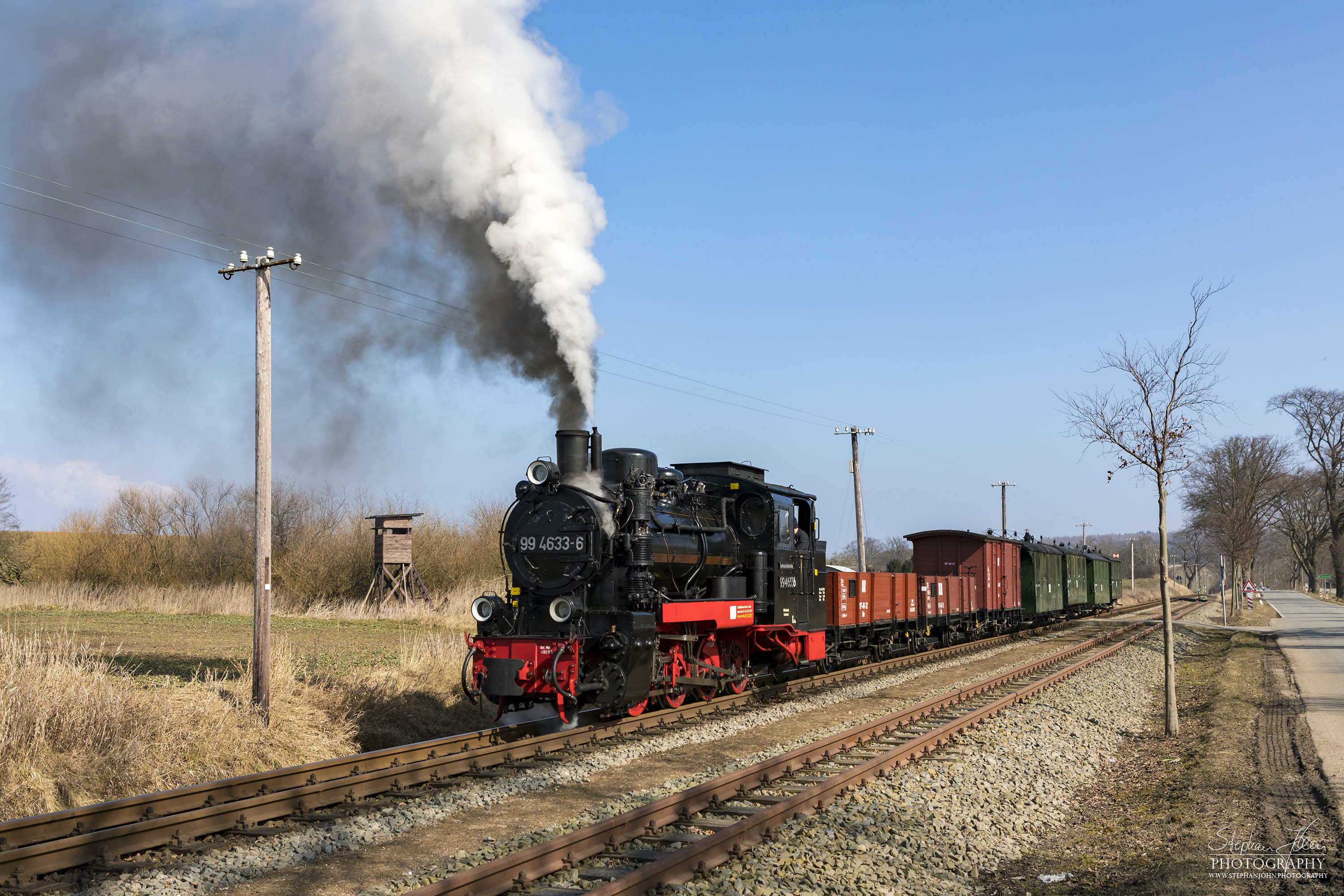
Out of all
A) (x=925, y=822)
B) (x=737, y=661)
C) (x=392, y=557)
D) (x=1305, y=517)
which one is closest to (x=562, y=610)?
(x=737, y=661)

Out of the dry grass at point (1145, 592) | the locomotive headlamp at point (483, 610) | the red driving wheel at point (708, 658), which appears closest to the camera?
the locomotive headlamp at point (483, 610)

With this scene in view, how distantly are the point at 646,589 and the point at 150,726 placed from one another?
5203mm

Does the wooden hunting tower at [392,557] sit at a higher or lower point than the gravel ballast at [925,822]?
higher

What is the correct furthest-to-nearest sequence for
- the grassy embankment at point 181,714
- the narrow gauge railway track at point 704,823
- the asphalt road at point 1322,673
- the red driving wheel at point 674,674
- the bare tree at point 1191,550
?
1. the bare tree at point 1191,550
2. the red driving wheel at point 674,674
3. the asphalt road at point 1322,673
4. the grassy embankment at point 181,714
5. the narrow gauge railway track at point 704,823

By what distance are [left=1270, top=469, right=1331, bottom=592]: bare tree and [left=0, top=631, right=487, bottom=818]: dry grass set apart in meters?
55.7

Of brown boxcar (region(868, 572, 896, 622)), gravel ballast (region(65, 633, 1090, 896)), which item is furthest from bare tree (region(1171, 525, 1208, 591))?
gravel ballast (region(65, 633, 1090, 896))

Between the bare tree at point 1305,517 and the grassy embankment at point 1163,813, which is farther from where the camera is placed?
the bare tree at point 1305,517

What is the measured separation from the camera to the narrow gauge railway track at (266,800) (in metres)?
6.13

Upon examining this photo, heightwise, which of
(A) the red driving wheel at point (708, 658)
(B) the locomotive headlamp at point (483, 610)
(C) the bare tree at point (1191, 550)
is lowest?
(C) the bare tree at point (1191, 550)

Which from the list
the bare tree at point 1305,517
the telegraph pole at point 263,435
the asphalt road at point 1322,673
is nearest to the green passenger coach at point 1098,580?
the asphalt road at point 1322,673

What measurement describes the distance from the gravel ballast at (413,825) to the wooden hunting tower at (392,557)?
2263 centimetres

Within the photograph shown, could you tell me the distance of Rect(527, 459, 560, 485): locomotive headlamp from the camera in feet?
37.7

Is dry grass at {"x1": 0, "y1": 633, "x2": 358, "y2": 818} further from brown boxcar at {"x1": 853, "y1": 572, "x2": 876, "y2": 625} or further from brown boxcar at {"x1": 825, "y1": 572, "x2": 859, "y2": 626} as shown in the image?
brown boxcar at {"x1": 853, "y1": 572, "x2": 876, "y2": 625}

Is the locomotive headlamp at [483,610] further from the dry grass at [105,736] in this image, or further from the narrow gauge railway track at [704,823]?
the narrow gauge railway track at [704,823]
